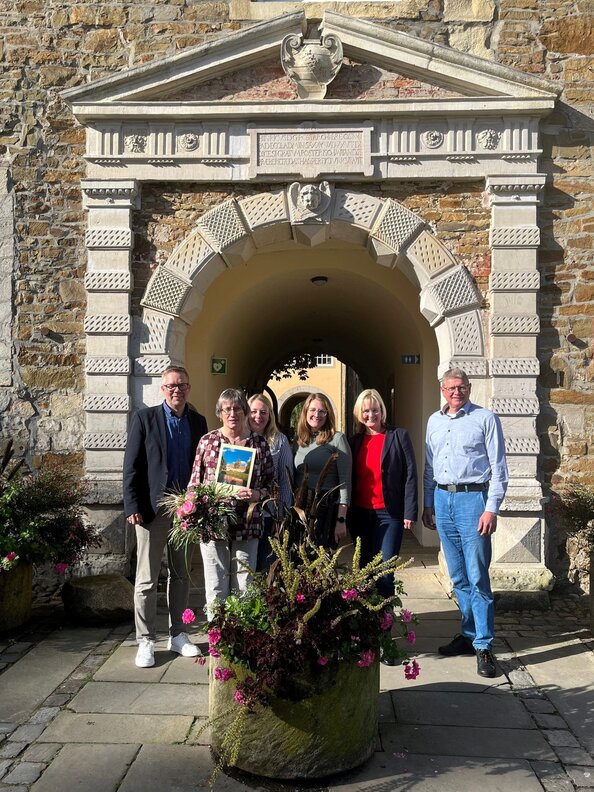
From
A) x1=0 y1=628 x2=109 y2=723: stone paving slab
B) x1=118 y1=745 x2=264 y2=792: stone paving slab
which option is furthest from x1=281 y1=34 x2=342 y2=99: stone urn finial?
x1=118 y1=745 x2=264 y2=792: stone paving slab

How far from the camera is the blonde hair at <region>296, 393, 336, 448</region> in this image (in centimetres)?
460

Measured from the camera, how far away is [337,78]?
20.4 feet

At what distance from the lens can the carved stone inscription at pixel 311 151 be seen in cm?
616

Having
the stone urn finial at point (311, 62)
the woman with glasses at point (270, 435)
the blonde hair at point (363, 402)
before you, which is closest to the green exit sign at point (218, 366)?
the stone urn finial at point (311, 62)

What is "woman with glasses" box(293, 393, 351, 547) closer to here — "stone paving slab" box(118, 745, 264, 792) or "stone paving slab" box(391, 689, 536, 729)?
"stone paving slab" box(391, 689, 536, 729)

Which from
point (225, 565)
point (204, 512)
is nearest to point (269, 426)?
point (225, 565)

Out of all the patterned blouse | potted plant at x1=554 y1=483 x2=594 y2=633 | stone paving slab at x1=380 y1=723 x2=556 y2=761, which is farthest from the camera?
potted plant at x1=554 y1=483 x2=594 y2=633

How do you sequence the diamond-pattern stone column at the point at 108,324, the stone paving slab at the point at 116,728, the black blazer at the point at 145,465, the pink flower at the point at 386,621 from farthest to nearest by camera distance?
1. the diamond-pattern stone column at the point at 108,324
2. the black blazer at the point at 145,465
3. the stone paving slab at the point at 116,728
4. the pink flower at the point at 386,621

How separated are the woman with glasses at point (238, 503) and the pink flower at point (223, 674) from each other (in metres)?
0.88

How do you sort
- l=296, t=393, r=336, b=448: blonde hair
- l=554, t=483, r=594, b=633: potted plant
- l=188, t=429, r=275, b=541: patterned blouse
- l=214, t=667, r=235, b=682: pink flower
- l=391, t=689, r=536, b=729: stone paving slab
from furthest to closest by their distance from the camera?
1. l=554, t=483, r=594, b=633: potted plant
2. l=296, t=393, r=336, b=448: blonde hair
3. l=188, t=429, r=275, b=541: patterned blouse
4. l=391, t=689, r=536, b=729: stone paving slab
5. l=214, t=667, r=235, b=682: pink flower

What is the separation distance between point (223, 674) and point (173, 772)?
1.54ft

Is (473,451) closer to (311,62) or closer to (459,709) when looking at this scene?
(459,709)

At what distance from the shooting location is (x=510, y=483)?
593 centimetres

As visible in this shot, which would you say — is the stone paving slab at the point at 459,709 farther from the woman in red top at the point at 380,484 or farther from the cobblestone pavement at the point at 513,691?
the woman in red top at the point at 380,484
